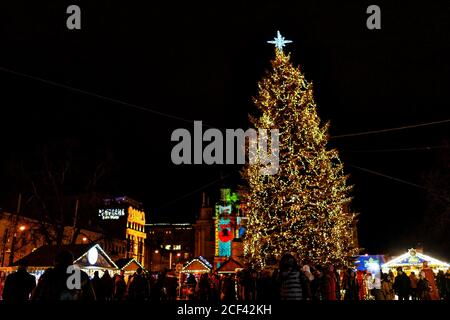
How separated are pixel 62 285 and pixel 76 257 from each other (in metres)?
13.8

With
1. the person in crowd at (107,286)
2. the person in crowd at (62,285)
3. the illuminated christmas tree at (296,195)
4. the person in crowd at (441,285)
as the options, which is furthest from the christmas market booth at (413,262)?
the person in crowd at (62,285)

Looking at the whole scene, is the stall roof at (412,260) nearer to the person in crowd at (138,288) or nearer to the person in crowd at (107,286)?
the person in crowd at (138,288)

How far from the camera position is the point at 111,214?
90.7m

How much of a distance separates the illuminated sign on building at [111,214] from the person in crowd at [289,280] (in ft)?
283

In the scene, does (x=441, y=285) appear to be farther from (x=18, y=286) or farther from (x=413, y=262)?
(x=18, y=286)

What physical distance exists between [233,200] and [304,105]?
224 feet

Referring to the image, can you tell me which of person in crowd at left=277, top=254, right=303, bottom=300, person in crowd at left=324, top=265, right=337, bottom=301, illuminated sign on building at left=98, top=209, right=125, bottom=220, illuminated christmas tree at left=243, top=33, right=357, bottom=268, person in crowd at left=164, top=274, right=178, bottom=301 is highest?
illuminated sign on building at left=98, top=209, right=125, bottom=220

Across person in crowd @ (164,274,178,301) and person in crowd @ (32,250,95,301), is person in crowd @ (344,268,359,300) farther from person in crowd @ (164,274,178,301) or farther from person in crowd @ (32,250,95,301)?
person in crowd @ (32,250,95,301)

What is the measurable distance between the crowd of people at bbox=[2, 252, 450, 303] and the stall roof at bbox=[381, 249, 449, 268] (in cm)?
308

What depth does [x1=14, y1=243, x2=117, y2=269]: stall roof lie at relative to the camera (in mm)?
19766

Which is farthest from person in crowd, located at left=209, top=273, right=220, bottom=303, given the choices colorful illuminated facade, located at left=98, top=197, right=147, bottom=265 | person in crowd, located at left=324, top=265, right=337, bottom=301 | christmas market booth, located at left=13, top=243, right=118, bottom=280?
colorful illuminated facade, located at left=98, top=197, right=147, bottom=265

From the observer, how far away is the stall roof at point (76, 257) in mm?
19766

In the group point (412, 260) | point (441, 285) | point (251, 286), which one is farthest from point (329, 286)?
point (412, 260)

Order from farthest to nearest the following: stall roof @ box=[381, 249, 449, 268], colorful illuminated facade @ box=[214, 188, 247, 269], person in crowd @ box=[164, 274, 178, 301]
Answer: colorful illuminated facade @ box=[214, 188, 247, 269], stall roof @ box=[381, 249, 449, 268], person in crowd @ box=[164, 274, 178, 301]
